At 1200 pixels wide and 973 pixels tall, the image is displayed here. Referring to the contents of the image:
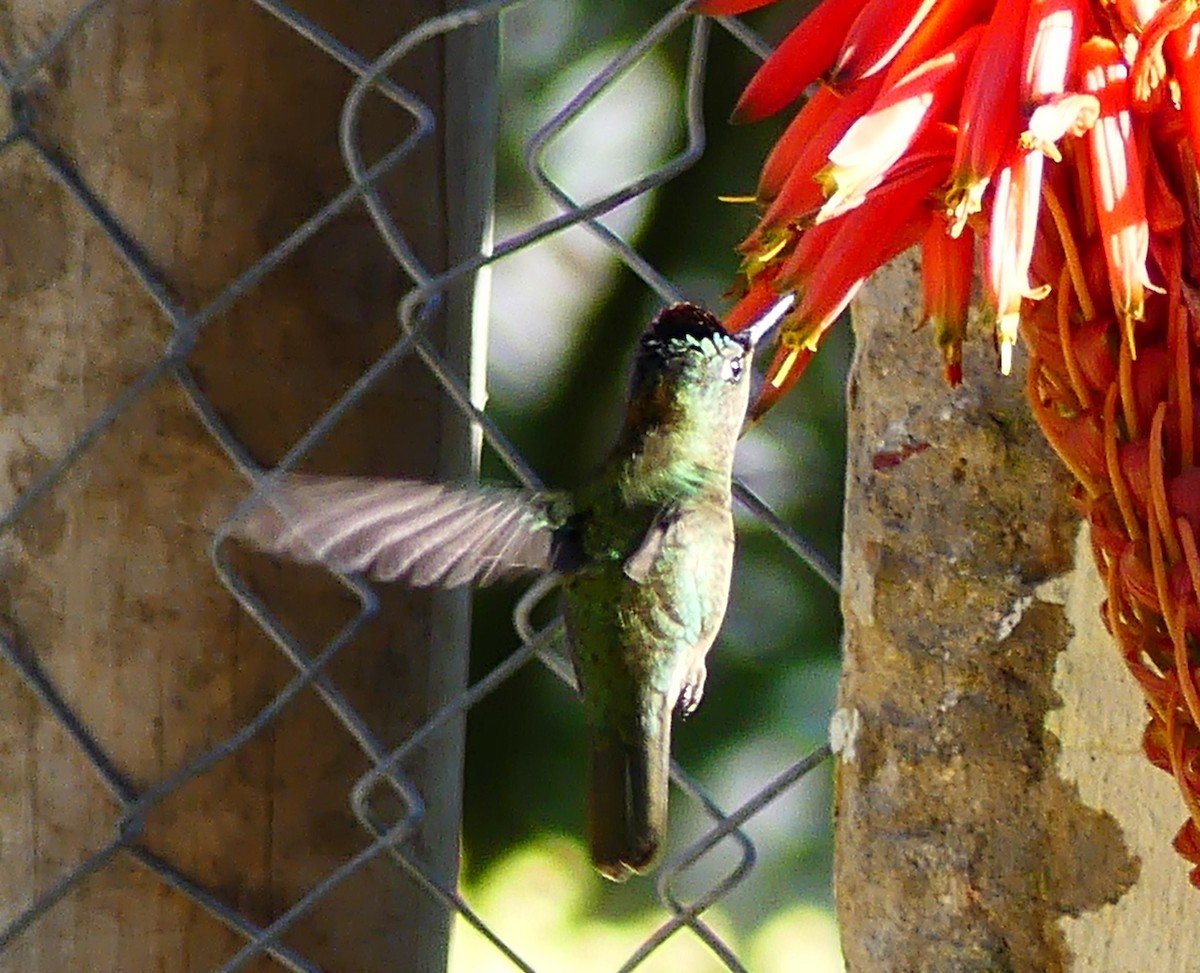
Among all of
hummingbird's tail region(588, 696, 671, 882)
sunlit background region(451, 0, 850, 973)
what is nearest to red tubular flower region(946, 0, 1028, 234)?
hummingbird's tail region(588, 696, 671, 882)

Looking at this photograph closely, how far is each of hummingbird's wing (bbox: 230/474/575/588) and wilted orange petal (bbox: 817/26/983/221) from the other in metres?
0.55

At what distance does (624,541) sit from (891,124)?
76 centimetres

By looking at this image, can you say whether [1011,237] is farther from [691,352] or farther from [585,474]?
[585,474]

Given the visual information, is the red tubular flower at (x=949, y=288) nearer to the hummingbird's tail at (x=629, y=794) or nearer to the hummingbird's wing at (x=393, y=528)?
the hummingbird's wing at (x=393, y=528)

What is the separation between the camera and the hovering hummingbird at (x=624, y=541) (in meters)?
1.22

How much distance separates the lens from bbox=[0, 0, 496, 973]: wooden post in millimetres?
1312

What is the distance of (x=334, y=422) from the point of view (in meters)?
→ 1.30

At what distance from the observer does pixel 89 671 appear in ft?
4.57

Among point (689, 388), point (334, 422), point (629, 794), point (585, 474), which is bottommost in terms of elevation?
point (585, 474)

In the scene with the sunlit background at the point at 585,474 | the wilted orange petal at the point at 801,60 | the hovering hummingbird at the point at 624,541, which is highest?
the wilted orange petal at the point at 801,60

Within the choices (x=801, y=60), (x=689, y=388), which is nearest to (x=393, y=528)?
(x=689, y=388)

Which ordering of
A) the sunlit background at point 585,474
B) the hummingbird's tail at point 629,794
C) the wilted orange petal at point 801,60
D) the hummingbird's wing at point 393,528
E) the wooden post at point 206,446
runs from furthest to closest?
the sunlit background at point 585,474 → the hummingbird's tail at point 629,794 → the wooden post at point 206,446 → the hummingbird's wing at point 393,528 → the wilted orange petal at point 801,60

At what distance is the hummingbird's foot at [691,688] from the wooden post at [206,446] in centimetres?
18

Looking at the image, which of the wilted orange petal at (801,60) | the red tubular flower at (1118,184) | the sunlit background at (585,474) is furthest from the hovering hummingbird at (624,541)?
the sunlit background at (585,474)
